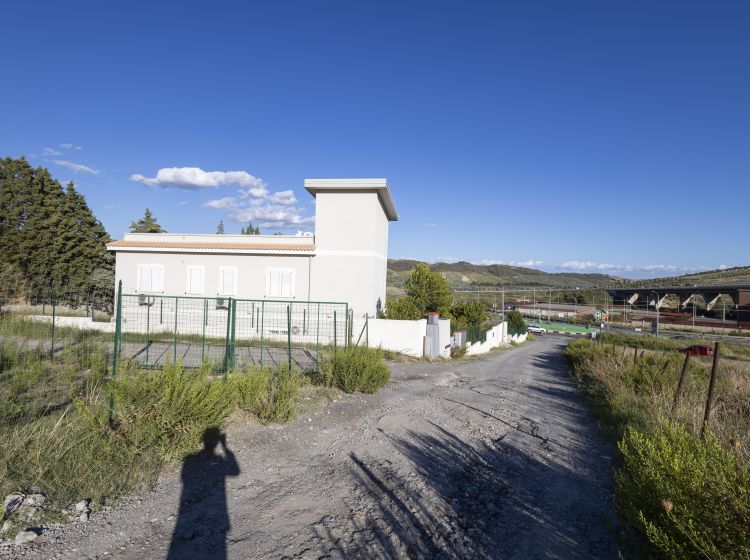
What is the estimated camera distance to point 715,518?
8.23 feet

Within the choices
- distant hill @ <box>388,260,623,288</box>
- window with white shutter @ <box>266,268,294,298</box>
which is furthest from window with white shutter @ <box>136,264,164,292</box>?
distant hill @ <box>388,260,623,288</box>

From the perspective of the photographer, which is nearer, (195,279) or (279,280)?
(279,280)

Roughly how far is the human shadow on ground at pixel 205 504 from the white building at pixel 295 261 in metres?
13.7

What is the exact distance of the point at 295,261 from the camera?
1948cm

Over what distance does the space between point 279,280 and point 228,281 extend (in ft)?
7.87

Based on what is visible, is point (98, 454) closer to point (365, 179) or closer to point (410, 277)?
point (365, 179)

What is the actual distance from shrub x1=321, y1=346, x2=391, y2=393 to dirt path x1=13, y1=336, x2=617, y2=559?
5.04 ft

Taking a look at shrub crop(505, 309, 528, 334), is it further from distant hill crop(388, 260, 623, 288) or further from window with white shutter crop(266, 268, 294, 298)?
distant hill crop(388, 260, 623, 288)

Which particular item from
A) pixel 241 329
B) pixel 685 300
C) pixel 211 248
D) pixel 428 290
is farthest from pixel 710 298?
pixel 241 329

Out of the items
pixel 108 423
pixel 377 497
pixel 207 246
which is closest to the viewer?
pixel 377 497

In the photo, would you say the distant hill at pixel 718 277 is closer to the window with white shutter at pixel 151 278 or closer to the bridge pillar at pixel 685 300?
the bridge pillar at pixel 685 300

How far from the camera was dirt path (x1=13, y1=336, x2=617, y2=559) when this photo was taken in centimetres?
346

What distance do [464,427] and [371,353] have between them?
3.13 m

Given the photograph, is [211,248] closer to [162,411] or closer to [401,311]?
[401,311]
